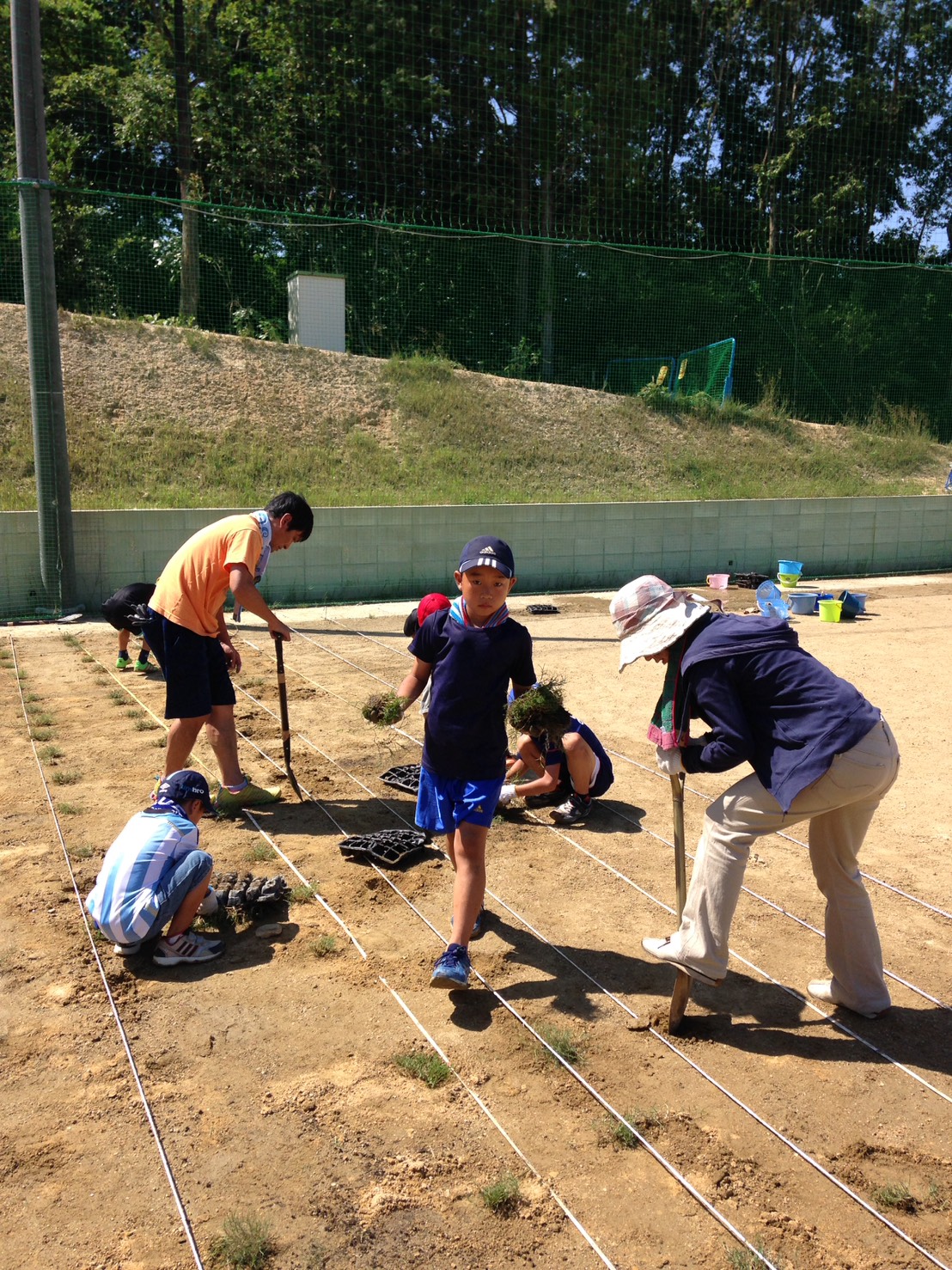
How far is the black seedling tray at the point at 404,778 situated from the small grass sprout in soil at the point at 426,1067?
2.47 meters

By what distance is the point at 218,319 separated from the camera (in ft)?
52.0

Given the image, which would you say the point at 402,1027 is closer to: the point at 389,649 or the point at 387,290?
the point at 389,649

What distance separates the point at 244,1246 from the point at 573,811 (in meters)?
3.16

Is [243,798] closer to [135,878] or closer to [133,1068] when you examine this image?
[135,878]

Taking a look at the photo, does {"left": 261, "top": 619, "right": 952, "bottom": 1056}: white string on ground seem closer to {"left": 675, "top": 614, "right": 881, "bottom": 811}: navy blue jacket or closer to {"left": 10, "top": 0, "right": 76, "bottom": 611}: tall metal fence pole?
{"left": 675, "top": 614, "right": 881, "bottom": 811}: navy blue jacket

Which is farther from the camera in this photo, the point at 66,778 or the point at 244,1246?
the point at 66,778

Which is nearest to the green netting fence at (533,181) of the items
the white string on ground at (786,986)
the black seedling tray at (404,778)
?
the black seedling tray at (404,778)

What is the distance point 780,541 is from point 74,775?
1131 centimetres

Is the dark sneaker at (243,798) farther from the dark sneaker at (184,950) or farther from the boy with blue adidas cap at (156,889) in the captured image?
the dark sneaker at (184,950)

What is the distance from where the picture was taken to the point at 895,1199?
2.73 meters

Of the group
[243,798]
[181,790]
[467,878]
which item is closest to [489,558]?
[467,878]

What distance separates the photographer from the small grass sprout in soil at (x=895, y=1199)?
2719 mm

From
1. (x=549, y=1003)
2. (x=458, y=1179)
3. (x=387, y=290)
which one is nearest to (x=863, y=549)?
(x=387, y=290)

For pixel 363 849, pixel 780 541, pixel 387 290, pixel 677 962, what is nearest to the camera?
pixel 677 962
